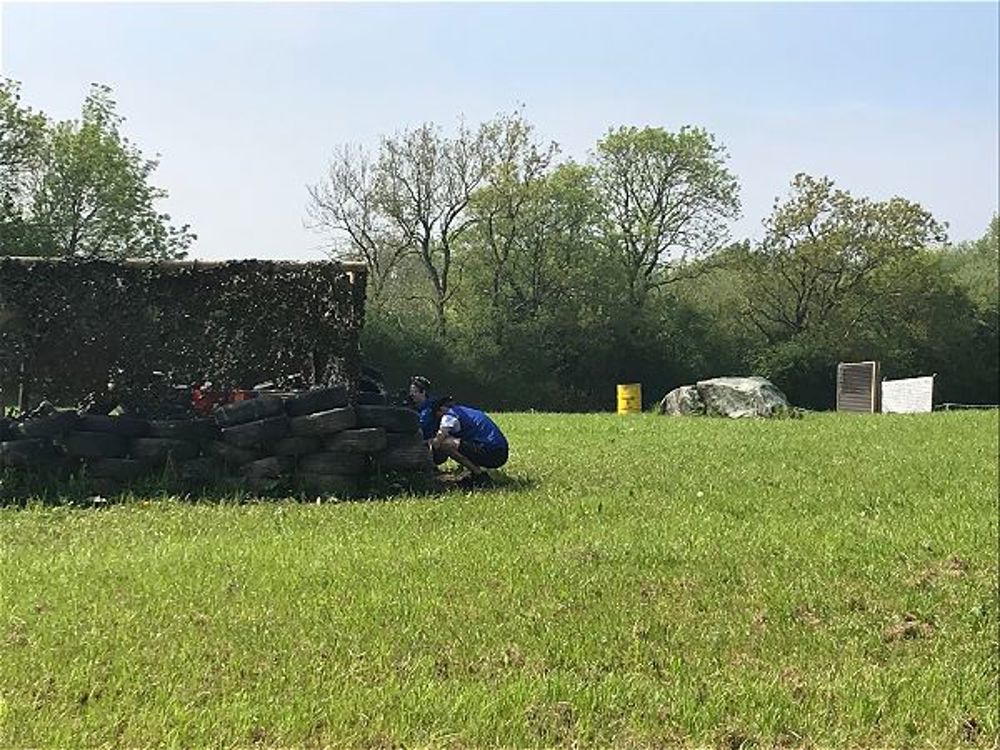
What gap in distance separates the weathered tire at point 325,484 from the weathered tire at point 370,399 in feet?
3.22

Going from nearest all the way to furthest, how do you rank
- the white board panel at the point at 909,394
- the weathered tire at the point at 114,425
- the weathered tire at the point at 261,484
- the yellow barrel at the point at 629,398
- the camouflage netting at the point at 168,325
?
the weathered tire at the point at 114,425
the weathered tire at the point at 261,484
the camouflage netting at the point at 168,325
the yellow barrel at the point at 629,398
the white board panel at the point at 909,394

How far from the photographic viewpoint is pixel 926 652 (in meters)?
5.64

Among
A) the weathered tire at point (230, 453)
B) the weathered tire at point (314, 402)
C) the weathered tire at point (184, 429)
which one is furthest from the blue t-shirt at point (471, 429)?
the weathered tire at point (184, 429)

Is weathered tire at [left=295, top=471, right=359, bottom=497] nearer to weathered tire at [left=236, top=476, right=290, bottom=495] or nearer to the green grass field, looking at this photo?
weathered tire at [left=236, top=476, right=290, bottom=495]

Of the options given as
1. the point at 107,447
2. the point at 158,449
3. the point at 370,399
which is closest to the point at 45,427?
the point at 107,447

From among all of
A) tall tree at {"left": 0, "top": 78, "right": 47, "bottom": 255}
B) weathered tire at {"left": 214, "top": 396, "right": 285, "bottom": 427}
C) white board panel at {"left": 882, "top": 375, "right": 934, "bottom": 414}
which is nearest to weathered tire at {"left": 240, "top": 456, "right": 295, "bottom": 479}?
weathered tire at {"left": 214, "top": 396, "right": 285, "bottom": 427}

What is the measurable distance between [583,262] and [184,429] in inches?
370

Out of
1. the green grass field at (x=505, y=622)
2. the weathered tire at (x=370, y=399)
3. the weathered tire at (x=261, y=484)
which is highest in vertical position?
the weathered tire at (x=370, y=399)

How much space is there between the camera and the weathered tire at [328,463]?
1002 centimetres

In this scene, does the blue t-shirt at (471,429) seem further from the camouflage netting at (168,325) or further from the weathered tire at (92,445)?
the weathered tire at (92,445)

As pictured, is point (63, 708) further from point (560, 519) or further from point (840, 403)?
point (840, 403)

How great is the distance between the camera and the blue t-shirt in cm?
1075

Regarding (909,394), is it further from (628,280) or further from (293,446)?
(293,446)

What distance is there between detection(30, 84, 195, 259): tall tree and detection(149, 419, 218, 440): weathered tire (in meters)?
1.82
